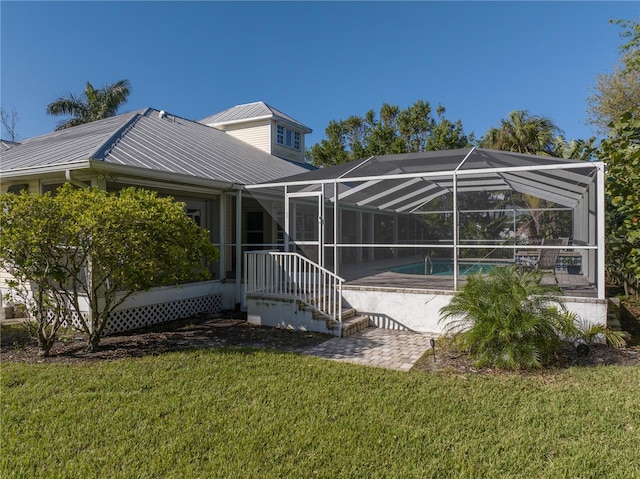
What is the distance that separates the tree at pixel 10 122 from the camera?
3034 cm

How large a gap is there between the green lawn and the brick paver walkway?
52cm

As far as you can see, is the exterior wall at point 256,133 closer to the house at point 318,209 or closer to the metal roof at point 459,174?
the house at point 318,209

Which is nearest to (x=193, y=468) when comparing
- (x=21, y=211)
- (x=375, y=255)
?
(x=21, y=211)

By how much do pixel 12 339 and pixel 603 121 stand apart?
24192 millimetres

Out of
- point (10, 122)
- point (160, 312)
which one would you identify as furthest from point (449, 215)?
point (10, 122)

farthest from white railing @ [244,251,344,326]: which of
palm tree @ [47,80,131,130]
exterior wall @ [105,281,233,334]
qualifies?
palm tree @ [47,80,131,130]

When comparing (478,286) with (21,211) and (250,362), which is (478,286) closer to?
(250,362)

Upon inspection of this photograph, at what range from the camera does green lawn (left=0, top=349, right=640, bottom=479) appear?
3025 millimetres

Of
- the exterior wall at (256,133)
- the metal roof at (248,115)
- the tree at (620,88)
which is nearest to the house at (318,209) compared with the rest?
the exterior wall at (256,133)

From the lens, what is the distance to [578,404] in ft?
13.6

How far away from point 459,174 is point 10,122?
3585cm

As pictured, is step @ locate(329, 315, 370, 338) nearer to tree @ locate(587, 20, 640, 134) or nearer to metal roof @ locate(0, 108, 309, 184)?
metal roof @ locate(0, 108, 309, 184)

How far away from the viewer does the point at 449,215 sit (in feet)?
48.1

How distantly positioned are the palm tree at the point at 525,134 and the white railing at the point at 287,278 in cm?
1671
